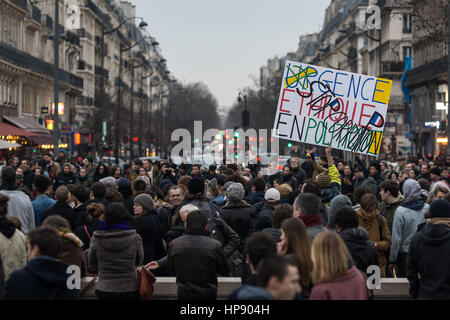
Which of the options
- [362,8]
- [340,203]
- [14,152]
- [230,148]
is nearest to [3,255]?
[340,203]

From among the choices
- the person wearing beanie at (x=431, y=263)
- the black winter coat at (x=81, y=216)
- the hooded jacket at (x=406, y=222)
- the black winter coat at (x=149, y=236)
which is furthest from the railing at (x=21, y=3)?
the person wearing beanie at (x=431, y=263)

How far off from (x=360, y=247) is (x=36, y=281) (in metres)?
2.92

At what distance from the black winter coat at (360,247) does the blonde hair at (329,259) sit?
1746 millimetres

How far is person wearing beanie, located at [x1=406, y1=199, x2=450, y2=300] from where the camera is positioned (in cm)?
768

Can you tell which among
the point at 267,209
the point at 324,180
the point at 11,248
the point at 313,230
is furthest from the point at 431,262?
the point at 324,180

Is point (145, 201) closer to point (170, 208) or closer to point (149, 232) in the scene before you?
point (149, 232)

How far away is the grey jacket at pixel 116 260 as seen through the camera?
7816mm

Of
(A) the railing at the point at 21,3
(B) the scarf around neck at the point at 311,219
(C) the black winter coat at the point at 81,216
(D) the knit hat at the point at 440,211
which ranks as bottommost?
(C) the black winter coat at the point at 81,216

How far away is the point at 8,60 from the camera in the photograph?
4962 cm

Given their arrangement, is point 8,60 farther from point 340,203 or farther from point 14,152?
point 340,203

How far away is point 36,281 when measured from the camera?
6.30m

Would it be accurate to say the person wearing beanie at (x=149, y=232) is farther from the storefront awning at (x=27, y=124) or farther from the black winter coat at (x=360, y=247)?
the storefront awning at (x=27, y=124)
